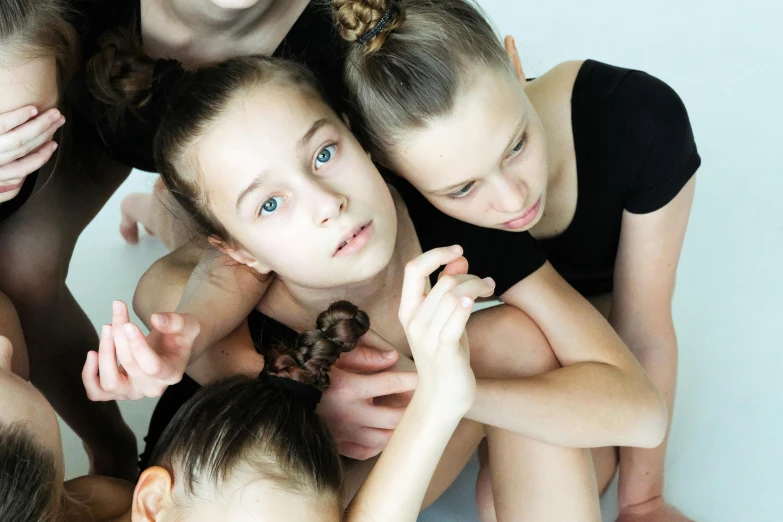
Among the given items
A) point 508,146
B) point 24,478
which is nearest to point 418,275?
point 508,146

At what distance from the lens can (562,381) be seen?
37.9 inches

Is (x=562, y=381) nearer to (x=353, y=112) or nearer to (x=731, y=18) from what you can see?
(x=353, y=112)

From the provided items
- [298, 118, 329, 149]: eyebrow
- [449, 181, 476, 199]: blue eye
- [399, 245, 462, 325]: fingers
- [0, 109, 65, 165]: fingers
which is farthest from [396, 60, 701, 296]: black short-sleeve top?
[0, 109, 65, 165]: fingers

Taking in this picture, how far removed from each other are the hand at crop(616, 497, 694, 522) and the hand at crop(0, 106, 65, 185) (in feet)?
2.93

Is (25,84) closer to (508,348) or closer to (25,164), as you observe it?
(25,164)

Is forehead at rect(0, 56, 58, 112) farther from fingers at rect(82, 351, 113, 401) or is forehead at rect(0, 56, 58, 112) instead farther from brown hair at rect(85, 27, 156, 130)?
fingers at rect(82, 351, 113, 401)

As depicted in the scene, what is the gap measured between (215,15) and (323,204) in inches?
13.5

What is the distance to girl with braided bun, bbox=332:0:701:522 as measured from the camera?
0.93 metres

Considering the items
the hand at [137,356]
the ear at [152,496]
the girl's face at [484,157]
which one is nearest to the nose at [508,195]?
the girl's face at [484,157]

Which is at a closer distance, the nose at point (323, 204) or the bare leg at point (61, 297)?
the nose at point (323, 204)

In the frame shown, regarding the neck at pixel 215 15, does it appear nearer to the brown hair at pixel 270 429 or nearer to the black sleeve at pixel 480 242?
the black sleeve at pixel 480 242

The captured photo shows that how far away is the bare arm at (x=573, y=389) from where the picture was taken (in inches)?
36.5

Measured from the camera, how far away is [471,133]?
93cm

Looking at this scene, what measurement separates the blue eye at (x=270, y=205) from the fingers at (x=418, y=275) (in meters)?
0.20
